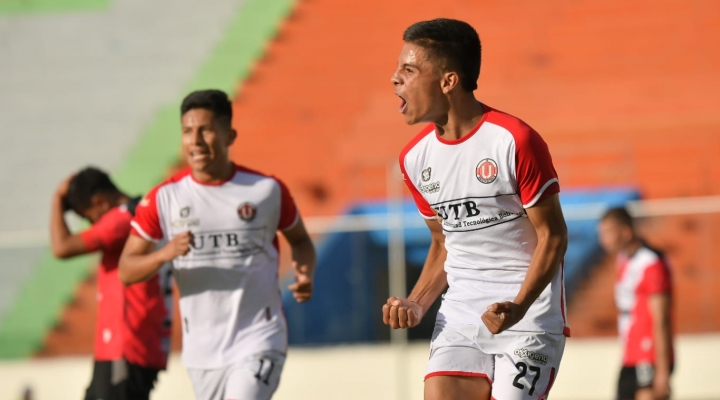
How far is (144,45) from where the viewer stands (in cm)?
1833

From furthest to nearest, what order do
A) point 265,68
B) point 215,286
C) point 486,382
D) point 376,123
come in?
Result: 1. point 265,68
2. point 376,123
3. point 215,286
4. point 486,382

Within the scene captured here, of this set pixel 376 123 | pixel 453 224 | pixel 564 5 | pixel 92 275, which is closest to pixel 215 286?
pixel 453 224

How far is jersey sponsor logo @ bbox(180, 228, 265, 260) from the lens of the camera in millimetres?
5332

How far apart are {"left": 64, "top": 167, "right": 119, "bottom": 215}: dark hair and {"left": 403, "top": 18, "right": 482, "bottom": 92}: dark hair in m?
3.07

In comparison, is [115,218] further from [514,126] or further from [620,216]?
[620,216]

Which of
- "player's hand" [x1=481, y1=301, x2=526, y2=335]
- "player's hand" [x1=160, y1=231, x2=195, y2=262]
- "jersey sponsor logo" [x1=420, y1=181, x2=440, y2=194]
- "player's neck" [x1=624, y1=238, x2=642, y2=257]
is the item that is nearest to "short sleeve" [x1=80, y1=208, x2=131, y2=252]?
"player's hand" [x1=160, y1=231, x2=195, y2=262]

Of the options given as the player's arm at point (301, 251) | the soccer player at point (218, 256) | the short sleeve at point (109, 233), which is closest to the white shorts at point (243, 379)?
the soccer player at point (218, 256)

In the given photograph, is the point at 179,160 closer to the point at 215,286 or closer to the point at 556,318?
the point at 215,286

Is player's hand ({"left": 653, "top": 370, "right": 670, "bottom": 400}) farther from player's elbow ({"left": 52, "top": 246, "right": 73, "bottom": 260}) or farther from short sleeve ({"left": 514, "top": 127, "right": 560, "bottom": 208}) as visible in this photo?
short sleeve ({"left": 514, "top": 127, "right": 560, "bottom": 208})

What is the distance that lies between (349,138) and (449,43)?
1219cm

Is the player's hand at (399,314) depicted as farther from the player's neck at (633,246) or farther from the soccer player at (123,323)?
the player's neck at (633,246)

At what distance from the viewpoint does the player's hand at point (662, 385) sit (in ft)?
25.6

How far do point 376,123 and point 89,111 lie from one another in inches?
199

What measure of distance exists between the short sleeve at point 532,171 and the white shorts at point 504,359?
0.52 meters
